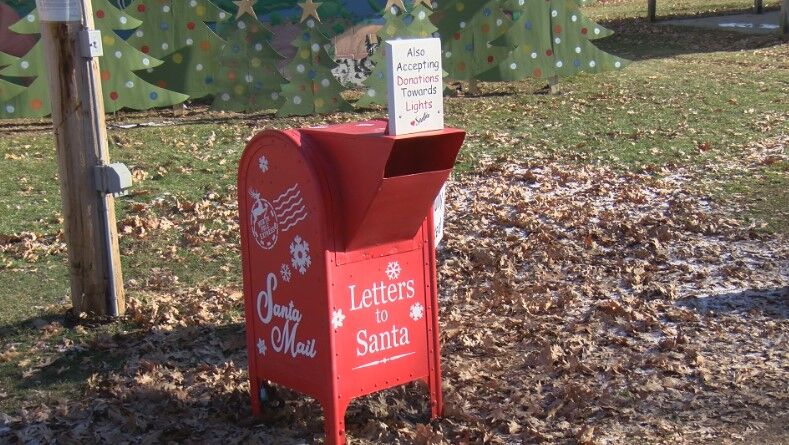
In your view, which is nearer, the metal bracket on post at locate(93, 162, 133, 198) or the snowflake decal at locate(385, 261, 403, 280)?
the snowflake decal at locate(385, 261, 403, 280)

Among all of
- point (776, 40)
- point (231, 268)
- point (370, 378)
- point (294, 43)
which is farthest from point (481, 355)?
point (776, 40)

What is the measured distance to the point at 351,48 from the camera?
15.9 m

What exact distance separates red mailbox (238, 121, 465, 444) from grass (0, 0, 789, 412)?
1415 millimetres

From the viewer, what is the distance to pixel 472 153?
37.8 feet

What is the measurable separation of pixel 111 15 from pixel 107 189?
7916mm

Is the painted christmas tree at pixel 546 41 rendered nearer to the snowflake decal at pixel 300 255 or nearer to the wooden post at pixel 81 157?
the wooden post at pixel 81 157

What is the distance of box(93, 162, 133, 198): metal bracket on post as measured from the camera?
Answer: 251 inches

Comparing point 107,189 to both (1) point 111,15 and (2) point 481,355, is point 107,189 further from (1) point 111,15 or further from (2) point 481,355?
(1) point 111,15

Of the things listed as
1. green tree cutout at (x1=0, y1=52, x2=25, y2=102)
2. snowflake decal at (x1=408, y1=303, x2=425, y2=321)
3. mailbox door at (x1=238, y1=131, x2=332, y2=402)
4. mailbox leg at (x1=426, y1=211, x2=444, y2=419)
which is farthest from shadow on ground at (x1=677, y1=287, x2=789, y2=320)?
green tree cutout at (x1=0, y1=52, x2=25, y2=102)

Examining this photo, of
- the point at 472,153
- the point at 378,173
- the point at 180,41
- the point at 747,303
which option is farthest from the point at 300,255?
the point at 180,41

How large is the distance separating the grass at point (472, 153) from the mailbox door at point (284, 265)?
1.27 m

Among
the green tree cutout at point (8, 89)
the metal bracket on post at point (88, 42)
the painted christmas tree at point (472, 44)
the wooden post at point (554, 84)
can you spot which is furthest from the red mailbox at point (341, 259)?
the wooden post at point (554, 84)

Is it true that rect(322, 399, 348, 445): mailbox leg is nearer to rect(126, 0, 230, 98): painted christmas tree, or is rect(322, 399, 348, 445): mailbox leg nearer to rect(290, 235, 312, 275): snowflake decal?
rect(290, 235, 312, 275): snowflake decal

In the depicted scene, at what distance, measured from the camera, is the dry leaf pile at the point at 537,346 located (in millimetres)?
5152
